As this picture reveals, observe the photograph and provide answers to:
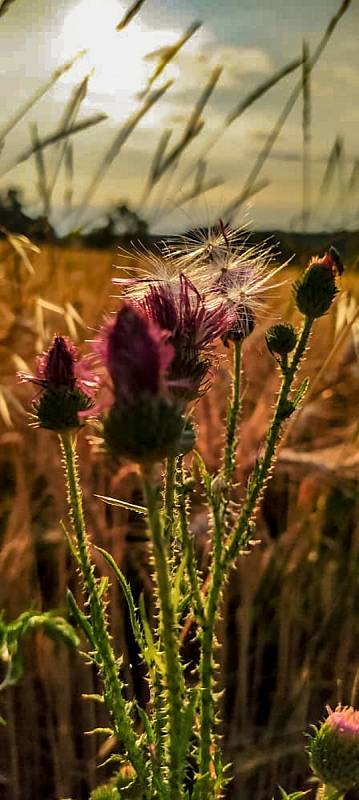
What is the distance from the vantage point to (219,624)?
132cm

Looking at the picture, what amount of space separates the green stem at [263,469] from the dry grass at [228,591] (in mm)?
598

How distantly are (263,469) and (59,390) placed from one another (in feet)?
0.49

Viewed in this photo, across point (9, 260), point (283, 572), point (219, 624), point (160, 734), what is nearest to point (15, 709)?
point (219, 624)

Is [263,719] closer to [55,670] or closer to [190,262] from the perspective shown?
[55,670]

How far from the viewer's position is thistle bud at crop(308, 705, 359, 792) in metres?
0.67

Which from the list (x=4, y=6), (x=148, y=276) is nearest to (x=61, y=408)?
(x=148, y=276)

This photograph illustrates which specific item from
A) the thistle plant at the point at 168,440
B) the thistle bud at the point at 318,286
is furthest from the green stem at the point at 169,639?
the thistle bud at the point at 318,286

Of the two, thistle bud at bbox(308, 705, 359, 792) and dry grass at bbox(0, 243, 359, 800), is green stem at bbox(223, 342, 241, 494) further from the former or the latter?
dry grass at bbox(0, 243, 359, 800)

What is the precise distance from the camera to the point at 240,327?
0.68 metres

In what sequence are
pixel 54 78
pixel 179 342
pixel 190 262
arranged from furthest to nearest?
pixel 54 78
pixel 190 262
pixel 179 342

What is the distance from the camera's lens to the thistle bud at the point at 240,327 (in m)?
0.67

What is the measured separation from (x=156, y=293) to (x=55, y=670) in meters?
0.87

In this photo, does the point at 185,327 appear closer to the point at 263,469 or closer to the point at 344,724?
the point at 263,469

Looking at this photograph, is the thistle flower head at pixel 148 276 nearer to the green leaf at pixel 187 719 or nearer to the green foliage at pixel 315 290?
the green foliage at pixel 315 290
